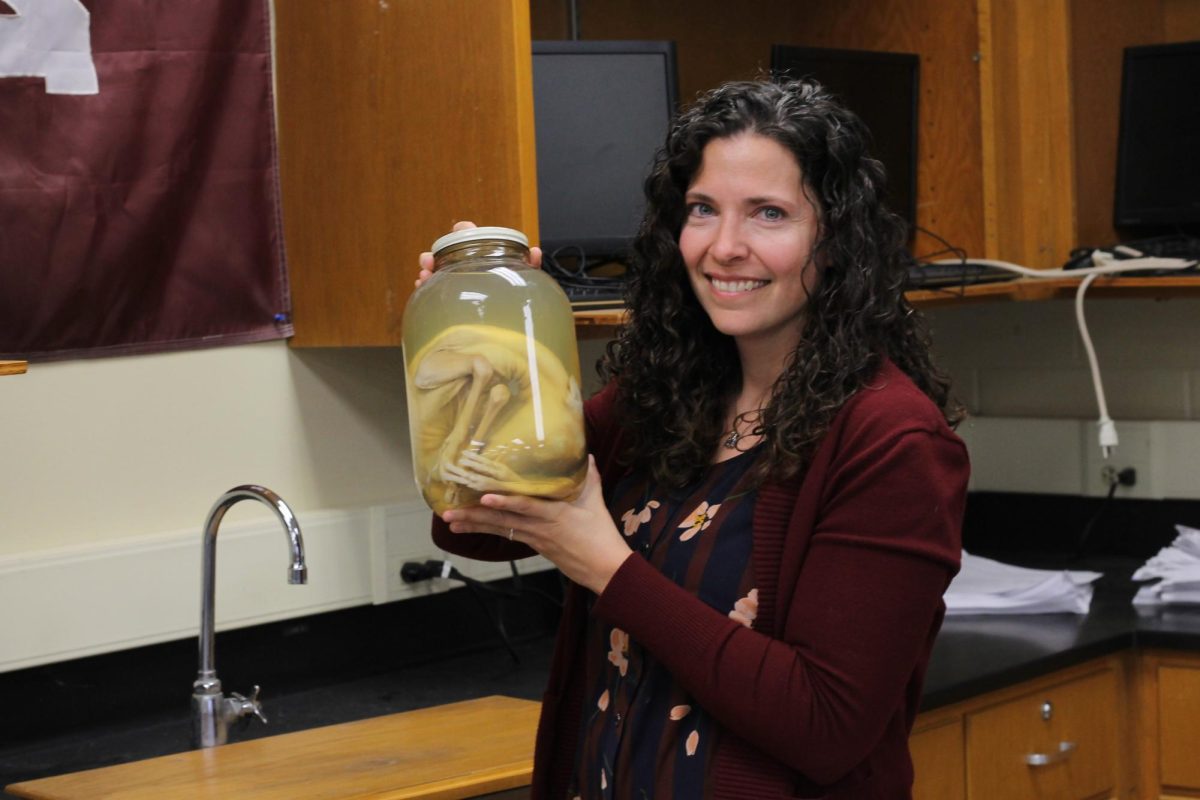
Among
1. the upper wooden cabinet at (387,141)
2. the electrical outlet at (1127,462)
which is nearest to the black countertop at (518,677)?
the electrical outlet at (1127,462)

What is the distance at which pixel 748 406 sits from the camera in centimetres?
134

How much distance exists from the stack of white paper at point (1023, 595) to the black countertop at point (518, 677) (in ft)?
0.07

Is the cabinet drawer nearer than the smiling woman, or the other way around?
the smiling woman

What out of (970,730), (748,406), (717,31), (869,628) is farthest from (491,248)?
(717,31)

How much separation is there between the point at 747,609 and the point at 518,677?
1.12 meters

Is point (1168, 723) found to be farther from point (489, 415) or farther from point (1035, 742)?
point (489, 415)

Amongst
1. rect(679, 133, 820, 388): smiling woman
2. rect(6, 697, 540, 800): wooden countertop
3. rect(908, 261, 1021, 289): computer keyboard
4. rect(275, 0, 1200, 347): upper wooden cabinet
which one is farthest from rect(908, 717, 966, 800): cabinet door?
rect(679, 133, 820, 388): smiling woman

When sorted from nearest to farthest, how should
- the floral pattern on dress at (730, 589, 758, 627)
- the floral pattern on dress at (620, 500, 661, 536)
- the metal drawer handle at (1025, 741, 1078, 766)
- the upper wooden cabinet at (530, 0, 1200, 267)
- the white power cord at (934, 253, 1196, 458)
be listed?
the floral pattern on dress at (730, 589, 758, 627) → the floral pattern on dress at (620, 500, 661, 536) → the metal drawer handle at (1025, 741, 1078, 766) → the white power cord at (934, 253, 1196, 458) → the upper wooden cabinet at (530, 0, 1200, 267)

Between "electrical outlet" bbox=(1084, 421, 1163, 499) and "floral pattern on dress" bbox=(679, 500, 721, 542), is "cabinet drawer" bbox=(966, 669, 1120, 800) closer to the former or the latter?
"electrical outlet" bbox=(1084, 421, 1163, 499)

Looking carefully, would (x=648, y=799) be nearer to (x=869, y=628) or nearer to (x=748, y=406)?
(x=869, y=628)

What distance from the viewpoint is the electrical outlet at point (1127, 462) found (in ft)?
9.43

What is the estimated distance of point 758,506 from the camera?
123cm

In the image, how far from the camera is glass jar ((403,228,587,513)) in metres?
1.10

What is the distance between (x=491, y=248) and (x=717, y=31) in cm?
173
